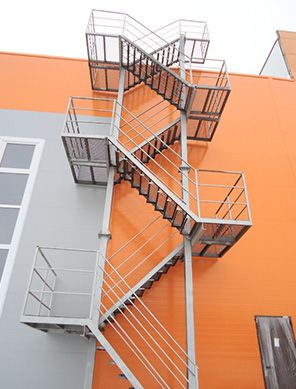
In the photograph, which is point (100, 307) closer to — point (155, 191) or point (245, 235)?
point (155, 191)

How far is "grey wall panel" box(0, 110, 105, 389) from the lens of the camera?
17.7 feet

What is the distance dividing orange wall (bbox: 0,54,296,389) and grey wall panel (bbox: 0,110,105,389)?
17.6 inches

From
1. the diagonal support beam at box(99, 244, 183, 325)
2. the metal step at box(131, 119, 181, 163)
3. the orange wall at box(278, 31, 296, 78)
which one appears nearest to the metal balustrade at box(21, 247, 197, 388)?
the diagonal support beam at box(99, 244, 183, 325)

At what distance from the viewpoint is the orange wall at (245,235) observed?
5820 mm

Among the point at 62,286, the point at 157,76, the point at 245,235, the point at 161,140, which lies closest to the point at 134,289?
the point at 62,286

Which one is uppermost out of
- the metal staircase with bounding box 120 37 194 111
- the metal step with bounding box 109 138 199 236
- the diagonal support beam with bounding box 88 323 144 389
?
the metal staircase with bounding box 120 37 194 111

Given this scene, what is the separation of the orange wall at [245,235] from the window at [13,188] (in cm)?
127

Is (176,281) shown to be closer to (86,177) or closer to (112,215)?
(112,215)

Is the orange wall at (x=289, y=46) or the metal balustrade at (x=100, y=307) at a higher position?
the orange wall at (x=289, y=46)

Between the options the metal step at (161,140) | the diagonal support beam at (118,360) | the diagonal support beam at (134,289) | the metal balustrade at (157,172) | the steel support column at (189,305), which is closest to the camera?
the diagonal support beam at (118,360)

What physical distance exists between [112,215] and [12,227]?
7.61 feet

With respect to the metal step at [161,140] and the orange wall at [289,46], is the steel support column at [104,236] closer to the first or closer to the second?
the metal step at [161,140]

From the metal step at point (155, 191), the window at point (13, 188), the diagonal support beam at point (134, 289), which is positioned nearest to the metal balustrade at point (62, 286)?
the diagonal support beam at point (134, 289)

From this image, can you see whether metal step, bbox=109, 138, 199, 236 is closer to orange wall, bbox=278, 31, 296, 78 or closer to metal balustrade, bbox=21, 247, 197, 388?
metal balustrade, bbox=21, 247, 197, 388
